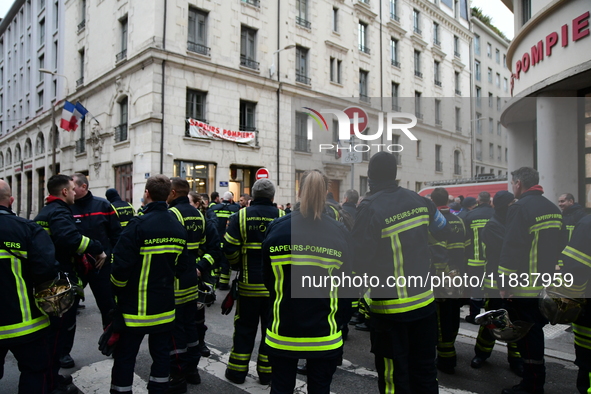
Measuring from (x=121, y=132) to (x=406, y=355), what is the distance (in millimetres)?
19051

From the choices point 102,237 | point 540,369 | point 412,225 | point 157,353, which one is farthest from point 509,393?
point 102,237

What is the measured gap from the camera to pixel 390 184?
334 centimetres

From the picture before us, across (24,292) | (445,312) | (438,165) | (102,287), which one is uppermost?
(438,165)

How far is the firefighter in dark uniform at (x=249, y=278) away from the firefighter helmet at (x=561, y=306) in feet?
8.28

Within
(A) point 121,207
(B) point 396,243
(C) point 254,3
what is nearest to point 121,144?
(C) point 254,3

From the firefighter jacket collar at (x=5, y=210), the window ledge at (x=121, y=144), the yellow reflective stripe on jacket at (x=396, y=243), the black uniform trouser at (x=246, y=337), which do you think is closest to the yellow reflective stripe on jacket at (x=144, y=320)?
the black uniform trouser at (x=246, y=337)

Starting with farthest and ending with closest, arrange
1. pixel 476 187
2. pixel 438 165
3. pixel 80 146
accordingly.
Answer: pixel 438 165
pixel 80 146
pixel 476 187

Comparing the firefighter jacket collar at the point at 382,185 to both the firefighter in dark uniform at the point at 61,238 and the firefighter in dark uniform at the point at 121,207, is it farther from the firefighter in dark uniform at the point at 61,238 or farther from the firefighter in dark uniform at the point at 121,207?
the firefighter in dark uniform at the point at 121,207

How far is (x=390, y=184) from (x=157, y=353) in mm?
2415

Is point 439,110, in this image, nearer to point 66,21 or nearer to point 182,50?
point 182,50

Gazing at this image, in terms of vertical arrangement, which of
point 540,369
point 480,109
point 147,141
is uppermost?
point 480,109

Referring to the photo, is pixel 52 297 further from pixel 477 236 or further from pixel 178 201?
pixel 477 236

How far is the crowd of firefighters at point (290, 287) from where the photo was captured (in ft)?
9.46

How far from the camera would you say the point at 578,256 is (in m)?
3.27
